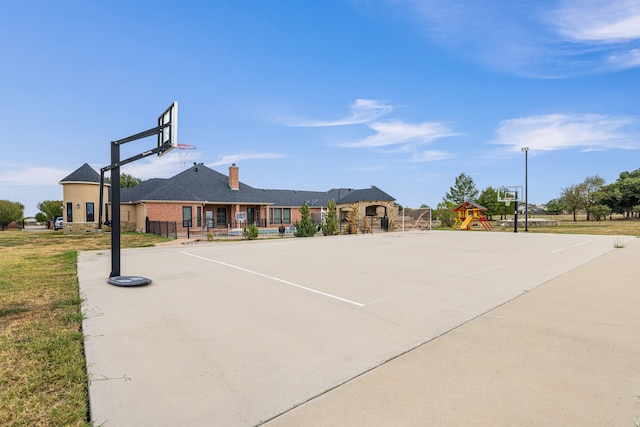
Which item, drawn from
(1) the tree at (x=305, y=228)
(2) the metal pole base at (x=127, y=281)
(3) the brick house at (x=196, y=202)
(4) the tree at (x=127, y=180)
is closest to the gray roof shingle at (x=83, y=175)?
(3) the brick house at (x=196, y=202)

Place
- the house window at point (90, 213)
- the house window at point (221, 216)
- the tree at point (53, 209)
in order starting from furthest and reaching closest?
the tree at point (53, 209) < the house window at point (221, 216) < the house window at point (90, 213)

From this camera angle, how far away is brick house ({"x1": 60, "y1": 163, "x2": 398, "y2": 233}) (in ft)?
86.1

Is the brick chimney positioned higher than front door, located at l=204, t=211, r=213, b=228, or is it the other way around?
the brick chimney

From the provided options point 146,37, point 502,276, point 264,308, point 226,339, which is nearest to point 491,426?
point 226,339

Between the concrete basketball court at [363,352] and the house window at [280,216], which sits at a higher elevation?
the house window at [280,216]

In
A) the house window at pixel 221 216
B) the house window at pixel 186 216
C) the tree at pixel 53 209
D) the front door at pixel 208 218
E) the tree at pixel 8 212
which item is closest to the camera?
the house window at pixel 186 216

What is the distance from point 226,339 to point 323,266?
587cm

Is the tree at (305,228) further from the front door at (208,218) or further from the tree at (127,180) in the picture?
the tree at (127,180)

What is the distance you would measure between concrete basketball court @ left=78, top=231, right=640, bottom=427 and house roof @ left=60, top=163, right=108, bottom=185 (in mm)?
24292

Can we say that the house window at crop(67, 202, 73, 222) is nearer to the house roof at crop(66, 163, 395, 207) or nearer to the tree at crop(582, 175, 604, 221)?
the house roof at crop(66, 163, 395, 207)

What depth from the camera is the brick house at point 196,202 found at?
26.2 m

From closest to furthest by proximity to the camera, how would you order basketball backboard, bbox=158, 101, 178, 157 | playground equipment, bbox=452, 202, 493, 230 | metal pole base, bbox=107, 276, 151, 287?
metal pole base, bbox=107, 276, 151, 287 → basketball backboard, bbox=158, 101, 178, 157 → playground equipment, bbox=452, 202, 493, 230

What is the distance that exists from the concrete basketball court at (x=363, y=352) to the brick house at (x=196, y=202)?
18.7m

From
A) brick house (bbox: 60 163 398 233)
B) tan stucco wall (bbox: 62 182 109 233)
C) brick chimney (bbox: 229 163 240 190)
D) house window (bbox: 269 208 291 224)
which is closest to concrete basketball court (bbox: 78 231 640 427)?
brick house (bbox: 60 163 398 233)
